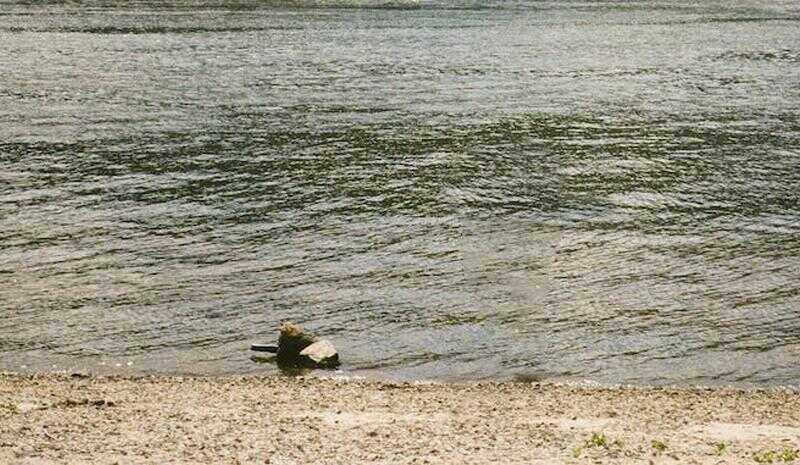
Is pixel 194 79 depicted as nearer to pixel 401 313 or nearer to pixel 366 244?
Result: pixel 366 244

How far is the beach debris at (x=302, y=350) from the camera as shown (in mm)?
25188

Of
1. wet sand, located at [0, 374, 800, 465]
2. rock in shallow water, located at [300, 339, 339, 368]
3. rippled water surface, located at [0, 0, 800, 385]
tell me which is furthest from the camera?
rippled water surface, located at [0, 0, 800, 385]

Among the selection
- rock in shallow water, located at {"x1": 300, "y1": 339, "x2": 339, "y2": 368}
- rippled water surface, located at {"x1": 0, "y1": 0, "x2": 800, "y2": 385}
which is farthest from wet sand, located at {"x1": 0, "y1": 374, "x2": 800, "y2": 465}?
rippled water surface, located at {"x1": 0, "y1": 0, "x2": 800, "y2": 385}

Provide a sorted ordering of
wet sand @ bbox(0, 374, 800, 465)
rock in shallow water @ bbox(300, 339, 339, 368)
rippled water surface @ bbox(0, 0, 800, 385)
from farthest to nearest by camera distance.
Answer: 1. rippled water surface @ bbox(0, 0, 800, 385)
2. rock in shallow water @ bbox(300, 339, 339, 368)
3. wet sand @ bbox(0, 374, 800, 465)

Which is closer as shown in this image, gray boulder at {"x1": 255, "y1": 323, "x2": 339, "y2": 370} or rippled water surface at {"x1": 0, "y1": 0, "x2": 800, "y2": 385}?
gray boulder at {"x1": 255, "y1": 323, "x2": 339, "y2": 370}

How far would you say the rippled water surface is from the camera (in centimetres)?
2681

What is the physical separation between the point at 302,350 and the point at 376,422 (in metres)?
5.50

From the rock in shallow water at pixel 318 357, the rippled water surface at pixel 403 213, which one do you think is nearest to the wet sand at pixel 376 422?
the rock in shallow water at pixel 318 357

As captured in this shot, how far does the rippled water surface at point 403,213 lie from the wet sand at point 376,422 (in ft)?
4.77

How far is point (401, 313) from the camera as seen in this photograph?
2848cm

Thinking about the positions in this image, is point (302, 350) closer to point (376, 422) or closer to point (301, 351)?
point (301, 351)

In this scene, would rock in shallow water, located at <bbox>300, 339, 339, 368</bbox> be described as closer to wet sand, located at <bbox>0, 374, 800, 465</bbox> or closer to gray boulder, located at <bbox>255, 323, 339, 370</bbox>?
gray boulder, located at <bbox>255, 323, 339, 370</bbox>

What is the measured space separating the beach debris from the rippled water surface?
0.70 m

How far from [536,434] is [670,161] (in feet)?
104
